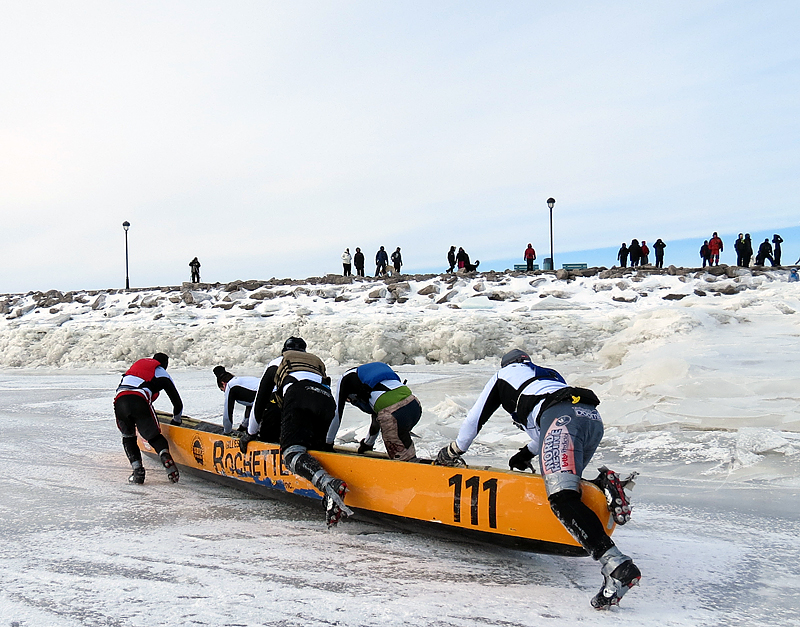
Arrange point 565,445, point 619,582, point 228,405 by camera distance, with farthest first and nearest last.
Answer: point 228,405 → point 565,445 → point 619,582

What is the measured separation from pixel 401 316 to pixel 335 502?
16709 mm

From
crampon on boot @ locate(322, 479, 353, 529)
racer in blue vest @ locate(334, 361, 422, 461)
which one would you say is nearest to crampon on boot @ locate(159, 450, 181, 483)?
racer in blue vest @ locate(334, 361, 422, 461)

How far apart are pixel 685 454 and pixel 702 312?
981 cm

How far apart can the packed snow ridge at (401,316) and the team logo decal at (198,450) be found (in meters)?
10.4

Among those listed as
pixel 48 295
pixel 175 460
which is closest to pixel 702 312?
pixel 175 460

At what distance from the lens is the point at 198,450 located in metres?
6.33

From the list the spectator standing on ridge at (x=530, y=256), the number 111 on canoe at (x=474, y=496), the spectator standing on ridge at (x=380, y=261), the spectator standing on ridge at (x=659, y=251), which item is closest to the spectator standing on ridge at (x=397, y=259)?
the spectator standing on ridge at (x=380, y=261)

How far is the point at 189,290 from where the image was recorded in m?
26.5

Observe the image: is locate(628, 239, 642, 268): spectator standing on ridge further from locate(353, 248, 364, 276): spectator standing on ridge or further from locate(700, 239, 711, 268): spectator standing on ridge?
locate(353, 248, 364, 276): spectator standing on ridge

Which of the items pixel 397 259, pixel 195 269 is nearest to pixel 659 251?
pixel 397 259

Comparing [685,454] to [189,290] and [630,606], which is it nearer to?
[630,606]

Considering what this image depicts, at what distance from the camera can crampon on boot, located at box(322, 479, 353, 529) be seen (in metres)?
4.29

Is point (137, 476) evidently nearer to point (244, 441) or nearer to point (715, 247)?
point (244, 441)

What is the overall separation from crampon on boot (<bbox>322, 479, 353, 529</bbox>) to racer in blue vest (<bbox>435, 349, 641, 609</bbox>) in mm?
670
